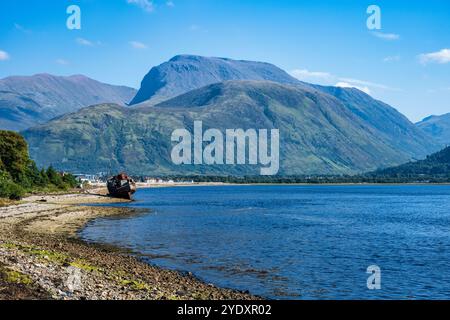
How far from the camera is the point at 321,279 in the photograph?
42312 millimetres

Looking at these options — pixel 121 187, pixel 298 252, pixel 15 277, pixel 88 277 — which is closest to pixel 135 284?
pixel 88 277

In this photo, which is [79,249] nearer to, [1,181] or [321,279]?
[321,279]

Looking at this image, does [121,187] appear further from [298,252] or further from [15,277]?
→ [15,277]

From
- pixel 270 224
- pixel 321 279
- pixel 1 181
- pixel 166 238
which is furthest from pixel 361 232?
pixel 1 181

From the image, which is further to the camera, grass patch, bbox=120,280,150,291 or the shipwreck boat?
the shipwreck boat

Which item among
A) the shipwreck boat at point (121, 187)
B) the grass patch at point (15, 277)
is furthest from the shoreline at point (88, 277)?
the shipwreck boat at point (121, 187)

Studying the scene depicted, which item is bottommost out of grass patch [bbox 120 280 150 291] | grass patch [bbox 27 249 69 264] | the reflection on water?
the reflection on water

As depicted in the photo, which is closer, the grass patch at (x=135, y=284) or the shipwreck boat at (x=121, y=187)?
the grass patch at (x=135, y=284)

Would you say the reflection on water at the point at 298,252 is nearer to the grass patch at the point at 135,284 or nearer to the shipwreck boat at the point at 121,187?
the grass patch at the point at 135,284

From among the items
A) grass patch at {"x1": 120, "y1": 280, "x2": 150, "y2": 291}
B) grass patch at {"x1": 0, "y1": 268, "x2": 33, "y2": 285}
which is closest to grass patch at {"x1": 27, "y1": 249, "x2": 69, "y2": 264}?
grass patch at {"x1": 120, "y1": 280, "x2": 150, "y2": 291}

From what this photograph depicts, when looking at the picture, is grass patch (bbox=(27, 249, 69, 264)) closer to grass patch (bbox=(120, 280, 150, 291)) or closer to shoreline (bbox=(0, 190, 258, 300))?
shoreline (bbox=(0, 190, 258, 300))

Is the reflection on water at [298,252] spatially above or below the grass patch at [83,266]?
below

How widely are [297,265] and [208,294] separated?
59.7 ft
